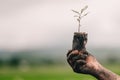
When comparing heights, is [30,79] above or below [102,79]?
below

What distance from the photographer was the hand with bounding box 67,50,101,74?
372cm

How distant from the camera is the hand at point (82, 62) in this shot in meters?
3.72

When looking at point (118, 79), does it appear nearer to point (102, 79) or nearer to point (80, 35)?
point (102, 79)

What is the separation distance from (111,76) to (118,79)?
0.07 metres

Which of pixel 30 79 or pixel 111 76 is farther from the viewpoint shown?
pixel 30 79

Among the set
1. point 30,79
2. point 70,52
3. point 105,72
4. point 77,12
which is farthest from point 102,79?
point 30,79

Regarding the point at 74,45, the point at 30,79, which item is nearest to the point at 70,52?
the point at 74,45

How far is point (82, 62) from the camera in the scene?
374cm

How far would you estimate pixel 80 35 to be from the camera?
3.77 meters

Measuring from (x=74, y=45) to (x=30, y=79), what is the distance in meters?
8.60

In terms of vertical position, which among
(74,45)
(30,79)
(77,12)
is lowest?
(30,79)

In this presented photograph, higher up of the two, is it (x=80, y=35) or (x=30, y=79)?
(x=80, y=35)

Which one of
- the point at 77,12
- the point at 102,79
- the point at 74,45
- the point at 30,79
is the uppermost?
the point at 77,12

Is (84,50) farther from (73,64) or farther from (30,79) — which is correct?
(30,79)
